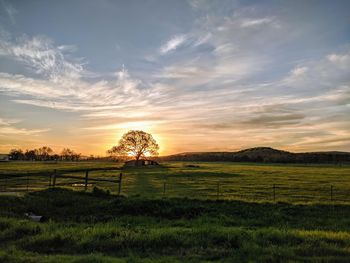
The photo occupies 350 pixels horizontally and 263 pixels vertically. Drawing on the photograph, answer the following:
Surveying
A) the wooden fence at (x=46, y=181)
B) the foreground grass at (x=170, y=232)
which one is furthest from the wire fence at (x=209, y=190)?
the foreground grass at (x=170, y=232)

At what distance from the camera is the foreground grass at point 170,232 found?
9750 millimetres

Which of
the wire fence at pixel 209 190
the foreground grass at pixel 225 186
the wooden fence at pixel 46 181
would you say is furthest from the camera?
the foreground grass at pixel 225 186

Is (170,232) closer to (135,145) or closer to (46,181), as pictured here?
(46,181)

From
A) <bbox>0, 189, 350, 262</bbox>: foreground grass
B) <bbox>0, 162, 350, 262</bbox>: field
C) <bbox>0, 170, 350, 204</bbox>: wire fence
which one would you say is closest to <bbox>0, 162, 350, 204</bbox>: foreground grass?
<bbox>0, 170, 350, 204</bbox>: wire fence

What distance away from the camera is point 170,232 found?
12258 mm

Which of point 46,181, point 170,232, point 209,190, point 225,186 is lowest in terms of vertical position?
point 46,181

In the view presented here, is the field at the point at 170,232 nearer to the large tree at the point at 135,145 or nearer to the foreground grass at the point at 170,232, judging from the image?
the foreground grass at the point at 170,232

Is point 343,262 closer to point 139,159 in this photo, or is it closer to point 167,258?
point 167,258

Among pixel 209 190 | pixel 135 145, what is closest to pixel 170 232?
pixel 209 190

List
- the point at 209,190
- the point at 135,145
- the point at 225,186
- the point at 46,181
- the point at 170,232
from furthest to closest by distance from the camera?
the point at 135,145 → the point at 46,181 → the point at 225,186 → the point at 209,190 → the point at 170,232

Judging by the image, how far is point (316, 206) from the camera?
67.6ft

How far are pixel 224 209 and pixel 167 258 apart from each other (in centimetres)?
1042

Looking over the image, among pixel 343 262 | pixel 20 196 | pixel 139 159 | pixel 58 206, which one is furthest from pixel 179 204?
pixel 139 159

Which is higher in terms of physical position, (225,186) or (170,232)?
(170,232)
